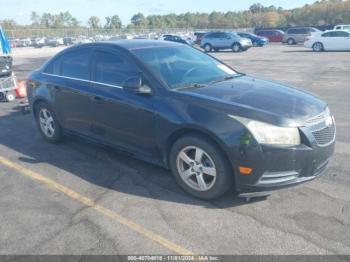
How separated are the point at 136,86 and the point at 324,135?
212cm

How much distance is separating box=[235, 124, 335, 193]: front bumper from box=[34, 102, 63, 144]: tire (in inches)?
132

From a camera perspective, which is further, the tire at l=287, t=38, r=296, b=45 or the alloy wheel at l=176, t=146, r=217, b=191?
the tire at l=287, t=38, r=296, b=45

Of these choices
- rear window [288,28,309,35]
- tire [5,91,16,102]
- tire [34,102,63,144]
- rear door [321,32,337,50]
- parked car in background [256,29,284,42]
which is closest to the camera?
tire [34,102,63,144]

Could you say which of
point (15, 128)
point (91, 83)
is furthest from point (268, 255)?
point (15, 128)

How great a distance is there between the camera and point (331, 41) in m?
26.6

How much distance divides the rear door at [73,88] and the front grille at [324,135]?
2.92 m

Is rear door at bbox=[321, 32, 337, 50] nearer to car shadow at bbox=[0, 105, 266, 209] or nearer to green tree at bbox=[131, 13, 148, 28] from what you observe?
car shadow at bbox=[0, 105, 266, 209]

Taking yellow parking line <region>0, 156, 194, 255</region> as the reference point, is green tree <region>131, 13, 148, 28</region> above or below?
above

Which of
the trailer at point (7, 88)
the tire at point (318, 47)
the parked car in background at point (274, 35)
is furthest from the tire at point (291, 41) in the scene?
the trailer at point (7, 88)

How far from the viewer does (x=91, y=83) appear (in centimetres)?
484

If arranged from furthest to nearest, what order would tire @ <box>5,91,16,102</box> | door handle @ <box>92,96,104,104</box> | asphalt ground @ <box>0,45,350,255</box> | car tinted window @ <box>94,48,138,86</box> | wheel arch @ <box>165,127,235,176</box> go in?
tire @ <box>5,91,16,102</box>, door handle @ <box>92,96,104,104</box>, car tinted window @ <box>94,48,138,86</box>, wheel arch @ <box>165,127,235,176</box>, asphalt ground @ <box>0,45,350,255</box>

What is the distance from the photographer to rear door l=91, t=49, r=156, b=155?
13.8 feet

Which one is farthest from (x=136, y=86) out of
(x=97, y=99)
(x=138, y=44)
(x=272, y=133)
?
(x=272, y=133)

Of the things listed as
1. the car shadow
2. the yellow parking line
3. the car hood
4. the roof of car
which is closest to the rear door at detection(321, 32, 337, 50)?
the roof of car
